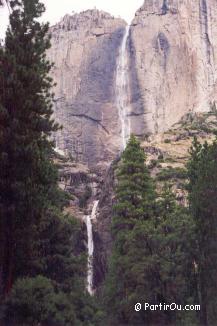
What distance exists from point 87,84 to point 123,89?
632cm

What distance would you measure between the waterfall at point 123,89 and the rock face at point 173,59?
149 cm

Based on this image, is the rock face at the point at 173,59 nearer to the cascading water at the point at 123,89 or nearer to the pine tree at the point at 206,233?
the cascading water at the point at 123,89

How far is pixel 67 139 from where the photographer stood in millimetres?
86812

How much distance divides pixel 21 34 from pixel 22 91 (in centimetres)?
422

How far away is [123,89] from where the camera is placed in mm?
91812

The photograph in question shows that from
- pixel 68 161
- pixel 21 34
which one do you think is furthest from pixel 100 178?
pixel 21 34

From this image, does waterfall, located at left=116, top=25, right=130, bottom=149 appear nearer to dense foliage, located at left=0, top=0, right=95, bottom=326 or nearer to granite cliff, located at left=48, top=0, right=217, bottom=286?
granite cliff, located at left=48, top=0, right=217, bottom=286

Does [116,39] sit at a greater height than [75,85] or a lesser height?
greater

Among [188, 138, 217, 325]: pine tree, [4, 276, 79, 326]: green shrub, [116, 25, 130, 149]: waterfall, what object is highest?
[116, 25, 130, 149]: waterfall

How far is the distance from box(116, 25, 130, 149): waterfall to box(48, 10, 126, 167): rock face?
2.74ft

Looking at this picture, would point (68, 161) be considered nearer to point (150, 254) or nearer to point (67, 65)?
point (67, 65)

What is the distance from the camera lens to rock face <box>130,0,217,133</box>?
294 ft

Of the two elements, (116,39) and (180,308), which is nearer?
(180,308)

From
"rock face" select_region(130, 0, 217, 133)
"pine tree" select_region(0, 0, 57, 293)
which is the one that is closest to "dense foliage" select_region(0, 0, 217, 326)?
"pine tree" select_region(0, 0, 57, 293)
